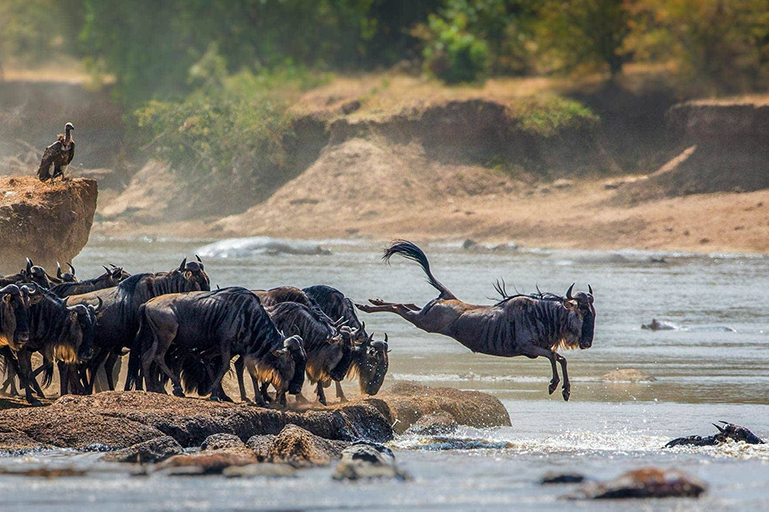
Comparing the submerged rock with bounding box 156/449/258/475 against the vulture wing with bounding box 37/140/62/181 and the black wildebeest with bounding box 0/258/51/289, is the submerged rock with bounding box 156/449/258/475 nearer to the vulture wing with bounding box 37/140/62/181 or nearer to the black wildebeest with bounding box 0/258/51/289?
the black wildebeest with bounding box 0/258/51/289

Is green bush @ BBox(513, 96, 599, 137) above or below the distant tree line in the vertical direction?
below

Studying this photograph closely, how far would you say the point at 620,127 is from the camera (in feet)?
173

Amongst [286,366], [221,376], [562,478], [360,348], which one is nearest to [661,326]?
[360,348]

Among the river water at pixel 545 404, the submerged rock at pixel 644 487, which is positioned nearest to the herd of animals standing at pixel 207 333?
the river water at pixel 545 404

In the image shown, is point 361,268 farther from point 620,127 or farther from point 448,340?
point 620,127

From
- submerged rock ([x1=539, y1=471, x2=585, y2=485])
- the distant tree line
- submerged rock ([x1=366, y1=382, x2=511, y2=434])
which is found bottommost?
submerged rock ([x1=539, y1=471, x2=585, y2=485])

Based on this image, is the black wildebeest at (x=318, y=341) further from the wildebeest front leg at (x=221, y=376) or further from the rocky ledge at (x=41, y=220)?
the rocky ledge at (x=41, y=220)

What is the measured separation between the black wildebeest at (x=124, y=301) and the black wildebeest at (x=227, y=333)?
49 cm

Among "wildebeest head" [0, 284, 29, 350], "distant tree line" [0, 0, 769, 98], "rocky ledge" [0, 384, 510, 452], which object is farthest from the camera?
"distant tree line" [0, 0, 769, 98]

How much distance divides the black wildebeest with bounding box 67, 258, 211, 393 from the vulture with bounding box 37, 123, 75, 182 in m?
4.71

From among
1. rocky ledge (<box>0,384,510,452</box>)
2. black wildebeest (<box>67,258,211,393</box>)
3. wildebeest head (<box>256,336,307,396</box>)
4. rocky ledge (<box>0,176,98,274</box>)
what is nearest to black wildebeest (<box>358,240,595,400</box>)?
rocky ledge (<box>0,384,510,452</box>)

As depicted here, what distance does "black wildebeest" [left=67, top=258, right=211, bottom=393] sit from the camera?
488 inches

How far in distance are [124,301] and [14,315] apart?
121 centimetres

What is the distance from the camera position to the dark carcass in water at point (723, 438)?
467 inches
